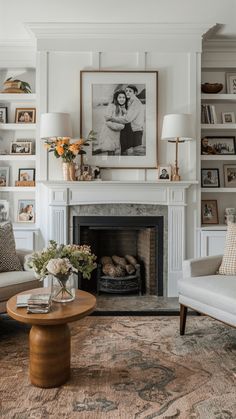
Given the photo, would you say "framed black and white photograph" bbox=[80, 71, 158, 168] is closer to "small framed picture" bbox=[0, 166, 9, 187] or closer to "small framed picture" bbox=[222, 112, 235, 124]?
"small framed picture" bbox=[222, 112, 235, 124]

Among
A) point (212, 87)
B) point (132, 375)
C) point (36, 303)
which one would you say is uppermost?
point (212, 87)

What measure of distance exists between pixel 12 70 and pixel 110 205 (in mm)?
2084

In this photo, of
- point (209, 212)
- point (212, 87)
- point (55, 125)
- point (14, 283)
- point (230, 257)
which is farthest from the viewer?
point (209, 212)

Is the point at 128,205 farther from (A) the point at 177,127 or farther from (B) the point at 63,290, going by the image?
(B) the point at 63,290

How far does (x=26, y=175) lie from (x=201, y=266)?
8.09 feet

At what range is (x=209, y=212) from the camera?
456 cm

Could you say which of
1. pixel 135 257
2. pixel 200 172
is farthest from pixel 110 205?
pixel 200 172

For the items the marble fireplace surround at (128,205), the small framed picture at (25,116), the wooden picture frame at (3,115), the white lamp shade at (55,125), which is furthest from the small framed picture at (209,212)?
the wooden picture frame at (3,115)

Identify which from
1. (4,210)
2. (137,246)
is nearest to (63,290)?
(137,246)

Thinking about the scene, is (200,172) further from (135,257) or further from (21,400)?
(21,400)

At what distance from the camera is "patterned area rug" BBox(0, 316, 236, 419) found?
2025 millimetres

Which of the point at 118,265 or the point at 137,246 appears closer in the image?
the point at 118,265

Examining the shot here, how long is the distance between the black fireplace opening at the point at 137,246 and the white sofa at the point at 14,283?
1.09m

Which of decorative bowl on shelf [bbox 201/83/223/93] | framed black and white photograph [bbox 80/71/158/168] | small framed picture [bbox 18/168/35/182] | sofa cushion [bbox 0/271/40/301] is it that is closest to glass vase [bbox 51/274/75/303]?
sofa cushion [bbox 0/271/40/301]
